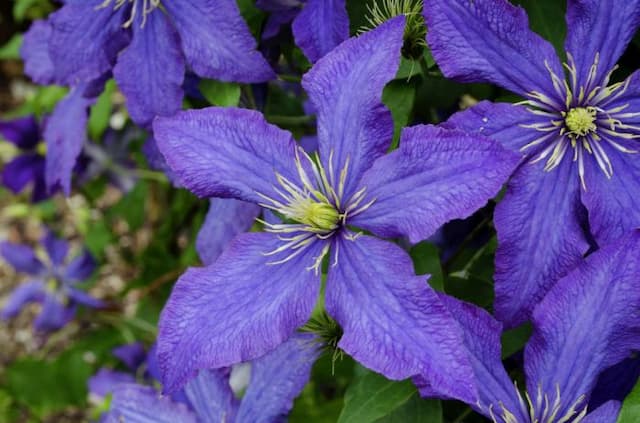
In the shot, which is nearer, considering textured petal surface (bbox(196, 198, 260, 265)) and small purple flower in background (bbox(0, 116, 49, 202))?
textured petal surface (bbox(196, 198, 260, 265))

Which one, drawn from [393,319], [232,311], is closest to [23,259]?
[232,311]

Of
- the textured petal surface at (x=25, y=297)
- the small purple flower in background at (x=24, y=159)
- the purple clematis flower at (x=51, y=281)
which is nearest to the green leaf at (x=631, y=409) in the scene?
the small purple flower in background at (x=24, y=159)

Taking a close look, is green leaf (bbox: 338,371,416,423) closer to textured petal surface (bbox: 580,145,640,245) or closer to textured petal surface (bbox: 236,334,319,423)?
textured petal surface (bbox: 236,334,319,423)

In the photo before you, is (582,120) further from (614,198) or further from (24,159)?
(24,159)

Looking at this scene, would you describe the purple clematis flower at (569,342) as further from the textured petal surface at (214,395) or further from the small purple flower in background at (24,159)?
the small purple flower in background at (24,159)

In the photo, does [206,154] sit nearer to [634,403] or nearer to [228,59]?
[228,59]

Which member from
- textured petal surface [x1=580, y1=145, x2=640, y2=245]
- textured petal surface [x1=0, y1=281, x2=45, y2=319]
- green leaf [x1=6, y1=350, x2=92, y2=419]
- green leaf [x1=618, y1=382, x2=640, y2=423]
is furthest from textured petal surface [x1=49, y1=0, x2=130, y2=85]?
textured petal surface [x1=0, y1=281, x2=45, y2=319]

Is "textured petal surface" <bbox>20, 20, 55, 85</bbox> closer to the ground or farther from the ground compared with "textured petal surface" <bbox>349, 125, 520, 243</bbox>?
closer to the ground
